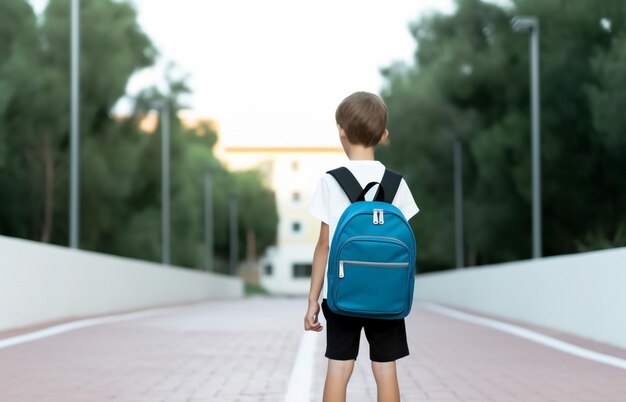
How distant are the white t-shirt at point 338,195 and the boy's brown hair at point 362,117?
11 cm

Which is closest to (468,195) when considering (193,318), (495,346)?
(193,318)

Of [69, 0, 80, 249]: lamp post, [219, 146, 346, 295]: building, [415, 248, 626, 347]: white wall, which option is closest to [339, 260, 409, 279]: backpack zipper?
[415, 248, 626, 347]: white wall

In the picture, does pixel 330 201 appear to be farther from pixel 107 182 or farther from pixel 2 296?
pixel 107 182

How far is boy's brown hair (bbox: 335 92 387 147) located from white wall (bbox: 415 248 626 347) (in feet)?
24.0

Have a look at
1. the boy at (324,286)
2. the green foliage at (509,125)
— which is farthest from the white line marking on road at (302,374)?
the green foliage at (509,125)

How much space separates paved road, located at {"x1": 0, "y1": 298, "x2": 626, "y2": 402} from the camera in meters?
7.78

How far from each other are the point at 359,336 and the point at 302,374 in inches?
163

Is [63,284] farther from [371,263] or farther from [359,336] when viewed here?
[371,263]

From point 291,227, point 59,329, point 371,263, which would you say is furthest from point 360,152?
point 291,227

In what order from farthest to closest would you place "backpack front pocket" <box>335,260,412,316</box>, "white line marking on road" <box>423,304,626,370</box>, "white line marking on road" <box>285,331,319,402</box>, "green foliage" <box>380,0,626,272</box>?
"green foliage" <box>380,0,626,272</box> < "white line marking on road" <box>423,304,626,370</box> < "white line marking on road" <box>285,331,319,402</box> < "backpack front pocket" <box>335,260,412,316</box>

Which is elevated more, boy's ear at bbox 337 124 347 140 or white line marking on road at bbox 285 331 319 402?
boy's ear at bbox 337 124 347 140

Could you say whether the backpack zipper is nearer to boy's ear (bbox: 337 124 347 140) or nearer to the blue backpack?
the blue backpack

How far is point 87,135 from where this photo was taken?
153 ft

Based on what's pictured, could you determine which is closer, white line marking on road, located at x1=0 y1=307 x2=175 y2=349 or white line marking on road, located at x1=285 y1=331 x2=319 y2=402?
white line marking on road, located at x1=285 y1=331 x2=319 y2=402
